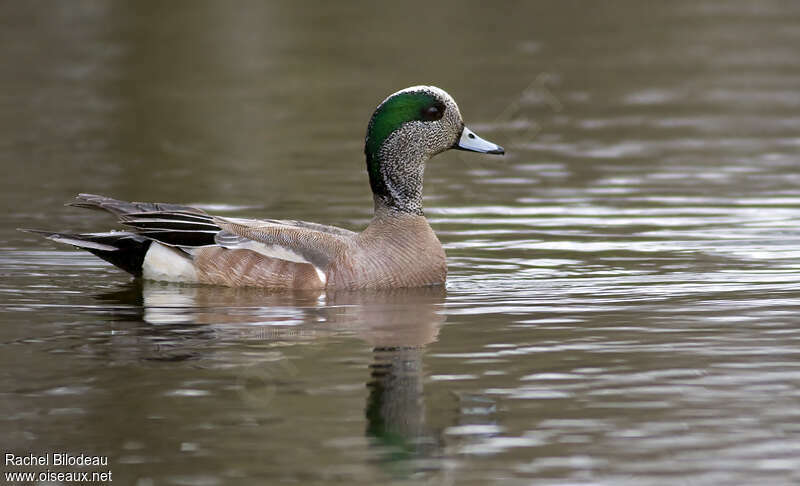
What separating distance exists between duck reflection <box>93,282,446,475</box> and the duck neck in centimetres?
72

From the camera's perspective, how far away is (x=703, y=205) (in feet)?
42.5

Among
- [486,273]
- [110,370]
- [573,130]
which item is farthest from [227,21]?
[110,370]

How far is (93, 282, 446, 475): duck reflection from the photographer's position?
22.5 ft

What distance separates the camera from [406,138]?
416 inches

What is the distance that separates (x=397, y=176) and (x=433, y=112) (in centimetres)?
51

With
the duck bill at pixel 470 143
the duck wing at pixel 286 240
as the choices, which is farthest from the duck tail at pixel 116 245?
the duck bill at pixel 470 143

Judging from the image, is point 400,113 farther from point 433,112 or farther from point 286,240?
point 286,240

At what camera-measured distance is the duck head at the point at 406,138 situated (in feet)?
34.6

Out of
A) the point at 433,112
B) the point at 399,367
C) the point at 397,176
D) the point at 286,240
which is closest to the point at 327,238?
the point at 286,240

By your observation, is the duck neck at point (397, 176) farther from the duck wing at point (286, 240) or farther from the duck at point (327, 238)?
the duck wing at point (286, 240)

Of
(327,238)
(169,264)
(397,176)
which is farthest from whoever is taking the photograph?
(397,176)

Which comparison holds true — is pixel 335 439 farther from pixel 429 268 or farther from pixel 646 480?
pixel 429 268

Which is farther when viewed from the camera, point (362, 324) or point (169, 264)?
point (169, 264)

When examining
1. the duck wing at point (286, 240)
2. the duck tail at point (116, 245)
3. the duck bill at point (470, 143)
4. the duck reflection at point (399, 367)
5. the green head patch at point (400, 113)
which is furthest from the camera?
the duck bill at point (470, 143)
